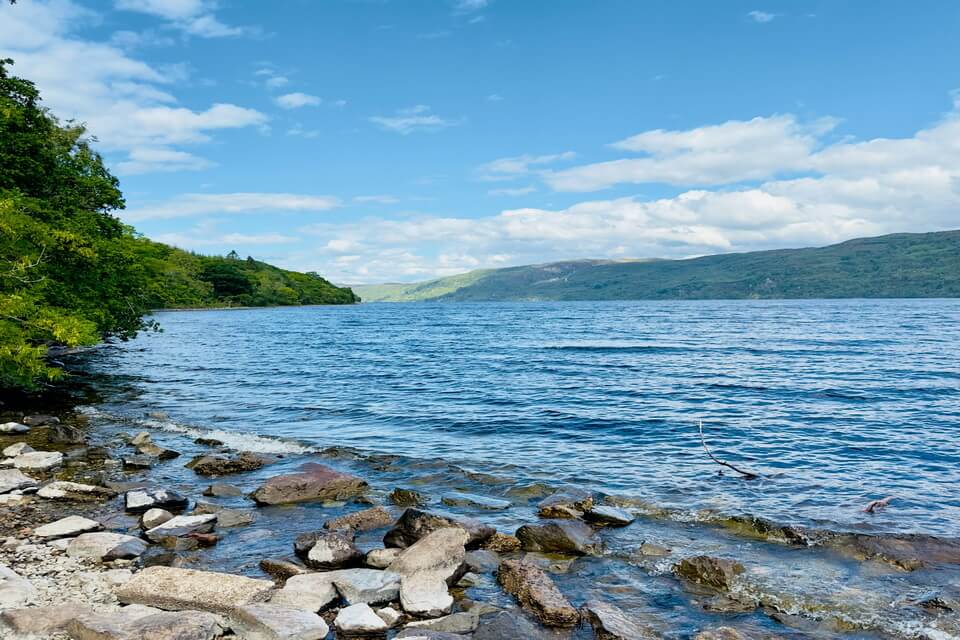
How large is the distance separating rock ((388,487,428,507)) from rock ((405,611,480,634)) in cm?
688

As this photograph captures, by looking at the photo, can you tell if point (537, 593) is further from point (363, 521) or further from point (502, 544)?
point (363, 521)

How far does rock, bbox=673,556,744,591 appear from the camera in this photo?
11164mm

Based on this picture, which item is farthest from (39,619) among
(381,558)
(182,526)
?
(381,558)

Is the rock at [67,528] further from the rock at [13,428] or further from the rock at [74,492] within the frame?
the rock at [13,428]

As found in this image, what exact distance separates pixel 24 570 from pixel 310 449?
12.3m

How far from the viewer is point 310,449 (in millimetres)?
22828

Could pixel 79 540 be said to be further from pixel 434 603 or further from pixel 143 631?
pixel 434 603

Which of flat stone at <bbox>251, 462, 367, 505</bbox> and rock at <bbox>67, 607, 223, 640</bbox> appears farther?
flat stone at <bbox>251, 462, 367, 505</bbox>

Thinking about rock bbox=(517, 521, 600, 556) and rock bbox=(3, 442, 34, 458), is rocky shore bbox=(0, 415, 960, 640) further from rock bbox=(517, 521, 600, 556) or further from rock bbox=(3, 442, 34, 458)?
rock bbox=(3, 442, 34, 458)

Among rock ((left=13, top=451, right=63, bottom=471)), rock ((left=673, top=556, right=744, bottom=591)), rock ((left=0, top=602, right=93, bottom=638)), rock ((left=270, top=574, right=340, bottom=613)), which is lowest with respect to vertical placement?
rock ((left=673, top=556, right=744, bottom=591))

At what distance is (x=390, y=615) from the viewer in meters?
9.46

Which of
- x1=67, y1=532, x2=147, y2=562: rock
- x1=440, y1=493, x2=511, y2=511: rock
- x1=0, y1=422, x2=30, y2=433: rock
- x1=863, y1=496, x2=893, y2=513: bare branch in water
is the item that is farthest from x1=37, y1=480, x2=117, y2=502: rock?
x1=863, y1=496, x2=893, y2=513: bare branch in water

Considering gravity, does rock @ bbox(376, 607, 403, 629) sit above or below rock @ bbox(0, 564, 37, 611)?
below

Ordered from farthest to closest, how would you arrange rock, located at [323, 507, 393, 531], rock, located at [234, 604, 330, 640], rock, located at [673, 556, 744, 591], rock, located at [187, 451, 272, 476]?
rock, located at [187, 451, 272, 476], rock, located at [323, 507, 393, 531], rock, located at [673, 556, 744, 591], rock, located at [234, 604, 330, 640]
